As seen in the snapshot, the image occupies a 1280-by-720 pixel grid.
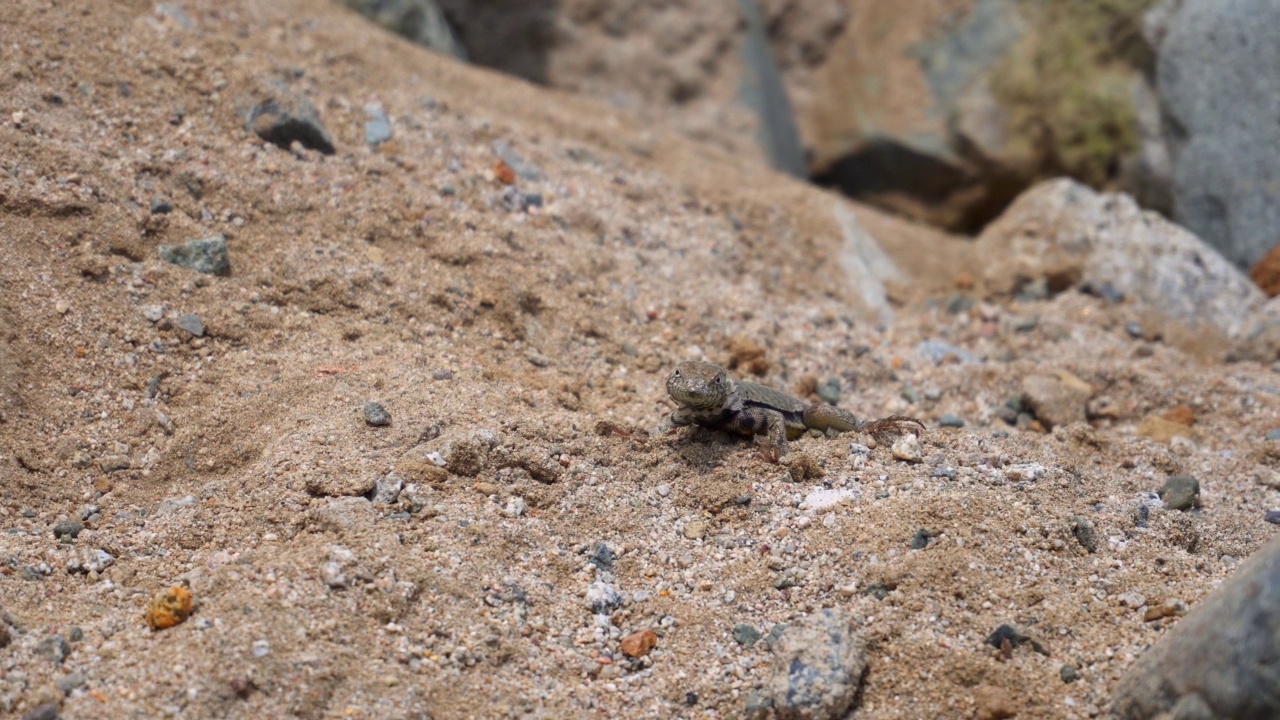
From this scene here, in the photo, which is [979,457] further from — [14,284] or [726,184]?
[14,284]

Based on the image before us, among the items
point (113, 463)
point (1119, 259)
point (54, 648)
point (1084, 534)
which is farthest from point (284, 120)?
point (1119, 259)

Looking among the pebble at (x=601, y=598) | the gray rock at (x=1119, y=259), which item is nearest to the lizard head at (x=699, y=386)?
the pebble at (x=601, y=598)

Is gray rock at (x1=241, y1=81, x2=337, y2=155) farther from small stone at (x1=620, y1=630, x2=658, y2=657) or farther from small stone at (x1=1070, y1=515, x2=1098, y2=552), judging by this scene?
small stone at (x1=1070, y1=515, x2=1098, y2=552)

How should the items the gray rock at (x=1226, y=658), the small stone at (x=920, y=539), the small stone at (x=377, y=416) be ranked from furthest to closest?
the small stone at (x=377, y=416) → the small stone at (x=920, y=539) → the gray rock at (x=1226, y=658)

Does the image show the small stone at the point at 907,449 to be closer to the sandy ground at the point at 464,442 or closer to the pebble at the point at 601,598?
the sandy ground at the point at 464,442

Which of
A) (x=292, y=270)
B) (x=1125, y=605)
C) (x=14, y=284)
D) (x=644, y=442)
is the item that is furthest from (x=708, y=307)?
(x=14, y=284)

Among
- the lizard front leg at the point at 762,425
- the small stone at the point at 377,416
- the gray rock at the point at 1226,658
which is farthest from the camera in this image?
the lizard front leg at the point at 762,425
